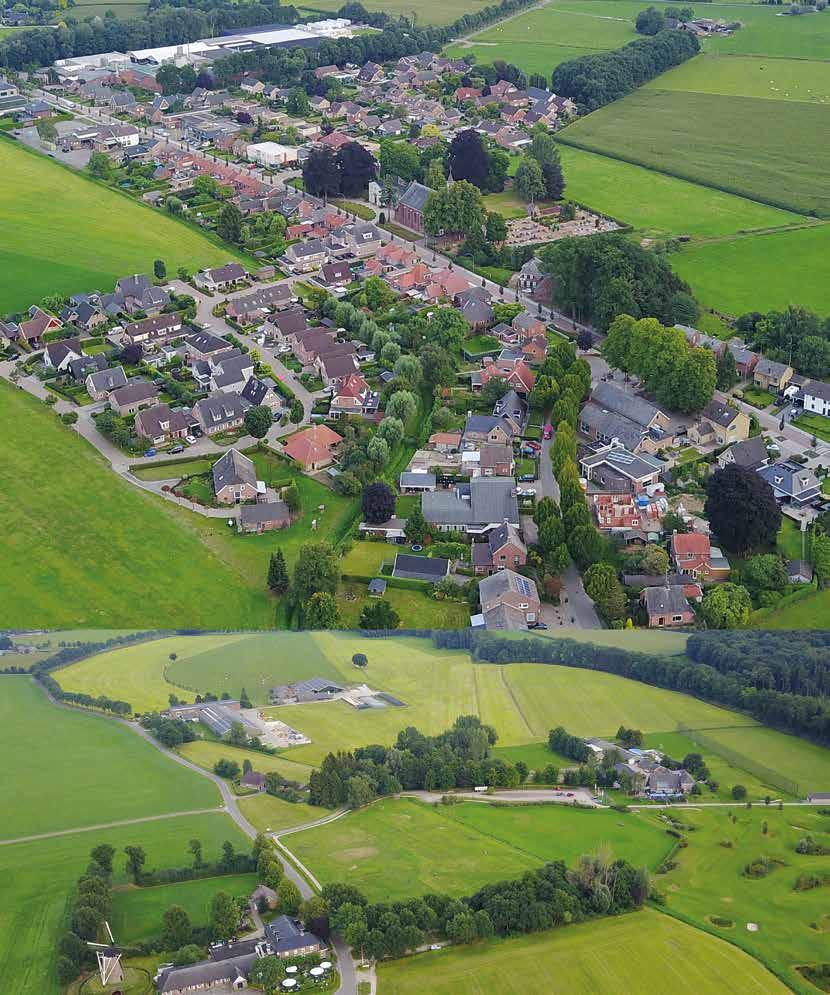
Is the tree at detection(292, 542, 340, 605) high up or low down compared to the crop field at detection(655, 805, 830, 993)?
up

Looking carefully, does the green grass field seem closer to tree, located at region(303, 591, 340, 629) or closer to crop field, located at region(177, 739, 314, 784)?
crop field, located at region(177, 739, 314, 784)

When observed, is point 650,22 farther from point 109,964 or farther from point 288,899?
point 109,964

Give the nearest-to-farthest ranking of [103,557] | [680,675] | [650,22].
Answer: [680,675] → [103,557] → [650,22]

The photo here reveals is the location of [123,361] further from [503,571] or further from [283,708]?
[283,708]

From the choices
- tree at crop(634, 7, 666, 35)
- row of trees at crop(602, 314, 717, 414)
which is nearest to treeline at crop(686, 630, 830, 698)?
row of trees at crop(602, 314, 717, 414)

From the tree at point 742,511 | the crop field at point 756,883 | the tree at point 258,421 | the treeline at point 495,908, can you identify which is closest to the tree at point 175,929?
the treeline at point 495,908

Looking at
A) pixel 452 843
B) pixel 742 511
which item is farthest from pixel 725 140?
pixel 452 843

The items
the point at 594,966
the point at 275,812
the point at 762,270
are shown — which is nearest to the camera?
the point at 594,966
